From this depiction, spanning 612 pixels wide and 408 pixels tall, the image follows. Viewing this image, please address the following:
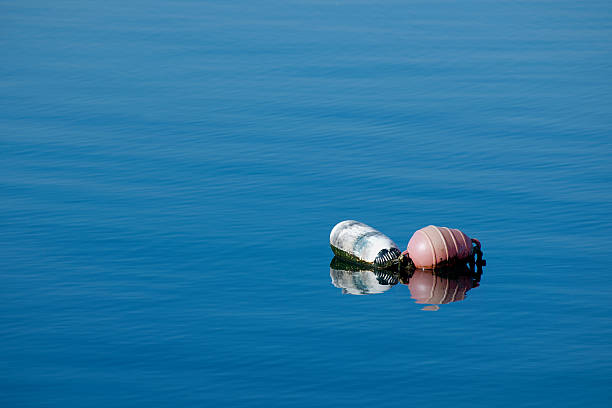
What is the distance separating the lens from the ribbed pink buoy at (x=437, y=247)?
36.8 metres

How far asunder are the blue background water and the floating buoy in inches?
48.8

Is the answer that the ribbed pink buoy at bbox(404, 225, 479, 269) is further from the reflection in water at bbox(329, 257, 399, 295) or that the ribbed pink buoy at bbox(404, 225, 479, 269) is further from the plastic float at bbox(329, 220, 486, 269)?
the reflection in water at bbox(329, 257, 399, 295)

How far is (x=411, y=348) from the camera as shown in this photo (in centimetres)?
3108

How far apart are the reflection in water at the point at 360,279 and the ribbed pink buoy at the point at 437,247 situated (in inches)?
49.0

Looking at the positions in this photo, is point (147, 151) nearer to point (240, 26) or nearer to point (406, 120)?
point (406, 120)

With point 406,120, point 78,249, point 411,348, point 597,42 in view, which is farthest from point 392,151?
point 597,42

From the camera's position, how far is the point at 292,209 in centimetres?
4456

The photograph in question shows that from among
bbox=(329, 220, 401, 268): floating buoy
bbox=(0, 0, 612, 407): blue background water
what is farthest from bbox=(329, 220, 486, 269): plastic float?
bbox=(0, 0, 612, 407): blue background water

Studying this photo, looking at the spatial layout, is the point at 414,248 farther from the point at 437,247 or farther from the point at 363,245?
the point at 363,245

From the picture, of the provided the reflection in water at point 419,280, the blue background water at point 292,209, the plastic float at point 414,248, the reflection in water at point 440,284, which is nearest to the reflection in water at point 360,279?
the reflection in water at point 419,280

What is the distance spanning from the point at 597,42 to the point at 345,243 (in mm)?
49229

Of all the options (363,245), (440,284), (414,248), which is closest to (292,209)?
(363,245)

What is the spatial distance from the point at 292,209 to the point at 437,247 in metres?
9.60

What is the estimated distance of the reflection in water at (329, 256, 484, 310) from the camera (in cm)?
3562
